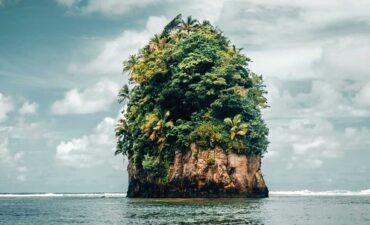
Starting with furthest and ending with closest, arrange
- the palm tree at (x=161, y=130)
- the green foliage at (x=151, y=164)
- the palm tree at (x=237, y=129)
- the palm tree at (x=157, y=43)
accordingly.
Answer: the palm tree at (x=157, y=43), the green foliage at (x=151, y=164), the palm tree at (x=161, y=130), the palm tree at (x=237, y=129)

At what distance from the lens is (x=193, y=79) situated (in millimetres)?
54406

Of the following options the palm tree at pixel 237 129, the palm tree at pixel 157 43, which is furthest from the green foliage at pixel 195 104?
the palm tree at pixel 157 43

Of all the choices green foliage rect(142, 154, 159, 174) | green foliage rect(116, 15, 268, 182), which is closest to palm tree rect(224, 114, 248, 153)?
green foliage rect(116, 15, 268, 182)

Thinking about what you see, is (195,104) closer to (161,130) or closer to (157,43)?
(161,130)

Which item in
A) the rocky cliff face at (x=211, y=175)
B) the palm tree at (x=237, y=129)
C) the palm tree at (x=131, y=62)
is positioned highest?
the palm tree at (x=131, y=62)

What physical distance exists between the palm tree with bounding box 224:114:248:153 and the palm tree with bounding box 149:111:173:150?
6794 mm

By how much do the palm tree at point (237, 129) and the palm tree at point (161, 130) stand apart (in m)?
6.79

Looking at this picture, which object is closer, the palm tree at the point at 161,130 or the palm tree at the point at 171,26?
the palm tree at the point at 161,130

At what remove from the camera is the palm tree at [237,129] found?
50.9 meters

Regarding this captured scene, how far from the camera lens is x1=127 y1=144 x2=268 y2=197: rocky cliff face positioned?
50.9 metres

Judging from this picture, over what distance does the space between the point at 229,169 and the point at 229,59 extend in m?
12.7

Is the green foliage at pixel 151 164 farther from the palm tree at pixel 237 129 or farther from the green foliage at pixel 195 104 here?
the palm tree at pixel 237 129

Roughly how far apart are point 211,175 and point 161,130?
307 inches

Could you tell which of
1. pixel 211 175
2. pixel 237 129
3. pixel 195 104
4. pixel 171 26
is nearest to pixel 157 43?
pixel 171 26
